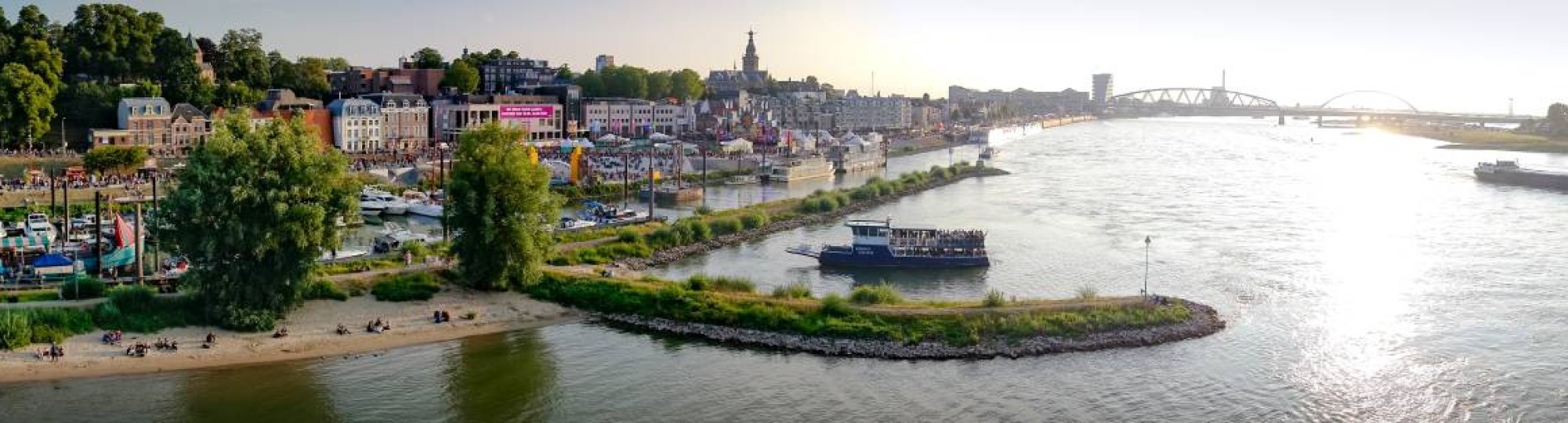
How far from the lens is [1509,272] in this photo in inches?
901

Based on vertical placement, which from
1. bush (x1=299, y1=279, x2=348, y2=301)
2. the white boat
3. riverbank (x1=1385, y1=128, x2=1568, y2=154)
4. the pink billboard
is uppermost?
the pink billboard

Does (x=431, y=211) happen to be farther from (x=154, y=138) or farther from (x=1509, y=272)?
(x=1509, y=272)

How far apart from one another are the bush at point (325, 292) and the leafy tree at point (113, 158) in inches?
704

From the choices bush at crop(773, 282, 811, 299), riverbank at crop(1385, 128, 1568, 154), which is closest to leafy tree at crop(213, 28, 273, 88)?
bush at crop(773, 282, 811, 299)

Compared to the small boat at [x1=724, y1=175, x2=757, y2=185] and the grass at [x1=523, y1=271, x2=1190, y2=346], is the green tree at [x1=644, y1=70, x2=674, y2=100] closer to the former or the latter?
the small boat at [x1=724, y1=175, x2=757, y2=185]

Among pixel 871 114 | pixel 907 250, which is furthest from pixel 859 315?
pixel 871 114

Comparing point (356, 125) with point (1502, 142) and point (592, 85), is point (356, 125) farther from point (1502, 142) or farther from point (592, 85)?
point (1502, 142)

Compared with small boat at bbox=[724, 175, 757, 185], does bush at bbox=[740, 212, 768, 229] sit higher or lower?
lower

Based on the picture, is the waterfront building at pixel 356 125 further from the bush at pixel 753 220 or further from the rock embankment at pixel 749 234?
the bush at pixel 753 220

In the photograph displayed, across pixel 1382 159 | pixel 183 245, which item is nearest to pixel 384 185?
pixel 183 245

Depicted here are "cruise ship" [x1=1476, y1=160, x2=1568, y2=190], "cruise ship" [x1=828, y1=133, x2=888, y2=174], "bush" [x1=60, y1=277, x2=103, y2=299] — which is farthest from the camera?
"cruise ship" [x1=828, y1=133, x2=888, y2=174]

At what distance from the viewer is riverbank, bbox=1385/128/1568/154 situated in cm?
7281

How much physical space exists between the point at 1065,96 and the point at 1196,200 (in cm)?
13077

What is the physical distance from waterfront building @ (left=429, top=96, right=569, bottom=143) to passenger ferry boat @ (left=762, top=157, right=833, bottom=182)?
1063 cm
